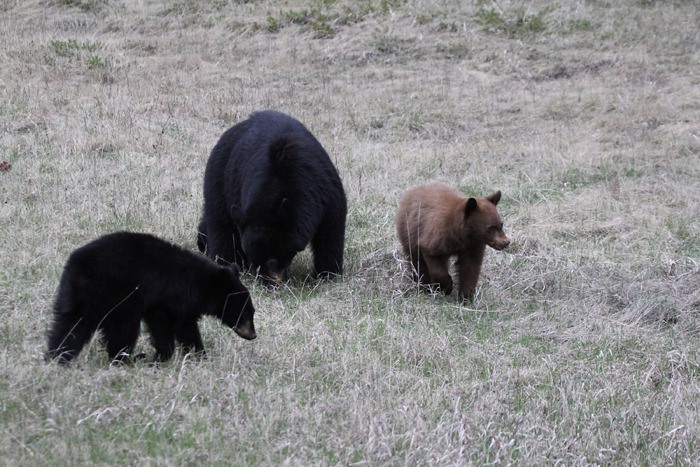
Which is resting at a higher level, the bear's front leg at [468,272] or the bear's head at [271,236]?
the bear's head at [271,236]

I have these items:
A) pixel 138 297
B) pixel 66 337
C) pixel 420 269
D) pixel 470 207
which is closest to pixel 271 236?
pixel 420 269

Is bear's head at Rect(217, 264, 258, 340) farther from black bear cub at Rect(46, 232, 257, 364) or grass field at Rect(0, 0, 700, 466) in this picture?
grass field at Rect(0, 0, 700, 466)

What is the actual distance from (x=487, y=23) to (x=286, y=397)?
15.7 m

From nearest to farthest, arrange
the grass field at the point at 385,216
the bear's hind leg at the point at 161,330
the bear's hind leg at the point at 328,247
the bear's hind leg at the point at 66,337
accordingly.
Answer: the grass field at the point at 385,216
the bear's hind leg at the point at 66,337
the bear's hind leg at the point at 161,330
the bear's hind leg at the point at 328,247

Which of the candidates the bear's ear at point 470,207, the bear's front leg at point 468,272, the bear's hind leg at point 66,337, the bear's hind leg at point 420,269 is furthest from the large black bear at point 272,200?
the bear's hind leg at point 66,337

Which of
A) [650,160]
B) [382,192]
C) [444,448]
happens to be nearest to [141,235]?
[444,448]

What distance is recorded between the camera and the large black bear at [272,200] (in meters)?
7.58

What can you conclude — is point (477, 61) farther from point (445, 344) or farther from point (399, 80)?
point (445, 344)

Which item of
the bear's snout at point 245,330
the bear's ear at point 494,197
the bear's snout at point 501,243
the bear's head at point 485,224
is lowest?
the bear's snout at point 245,330

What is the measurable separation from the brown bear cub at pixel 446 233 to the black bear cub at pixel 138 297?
6.86 feet

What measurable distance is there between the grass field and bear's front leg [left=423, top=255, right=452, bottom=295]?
175 mm

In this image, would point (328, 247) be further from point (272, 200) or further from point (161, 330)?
point (161, 330)

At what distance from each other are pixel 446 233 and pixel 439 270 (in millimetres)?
404

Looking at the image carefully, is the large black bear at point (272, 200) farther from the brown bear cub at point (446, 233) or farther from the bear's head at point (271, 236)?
the brown bear cub at point (446, 233)
